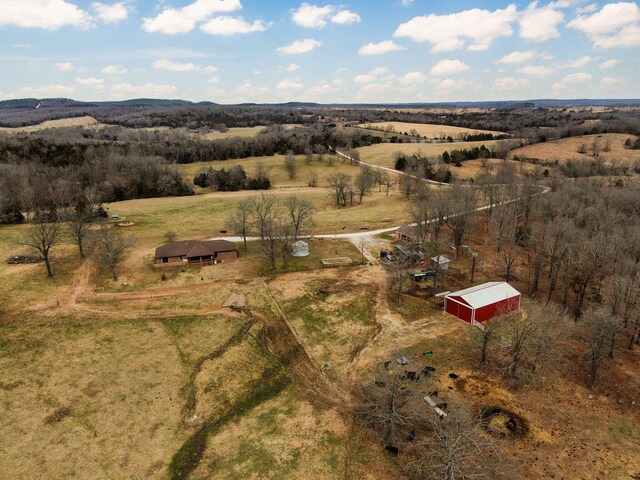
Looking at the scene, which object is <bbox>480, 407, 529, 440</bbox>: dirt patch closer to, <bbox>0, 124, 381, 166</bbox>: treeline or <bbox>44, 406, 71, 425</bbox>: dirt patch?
<bbox>44, 406, 71, 425</bbox>: dirt patch

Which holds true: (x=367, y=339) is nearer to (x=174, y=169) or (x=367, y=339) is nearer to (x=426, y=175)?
(x=426, y=175)

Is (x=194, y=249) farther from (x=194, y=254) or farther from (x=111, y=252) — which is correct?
(x=111, y=252)

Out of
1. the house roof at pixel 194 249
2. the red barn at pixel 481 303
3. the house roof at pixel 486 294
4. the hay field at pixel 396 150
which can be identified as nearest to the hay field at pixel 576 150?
the hay field at pixel 396 150

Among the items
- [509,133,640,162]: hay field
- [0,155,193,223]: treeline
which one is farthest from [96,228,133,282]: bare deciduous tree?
[509,133,640,162]: hay field

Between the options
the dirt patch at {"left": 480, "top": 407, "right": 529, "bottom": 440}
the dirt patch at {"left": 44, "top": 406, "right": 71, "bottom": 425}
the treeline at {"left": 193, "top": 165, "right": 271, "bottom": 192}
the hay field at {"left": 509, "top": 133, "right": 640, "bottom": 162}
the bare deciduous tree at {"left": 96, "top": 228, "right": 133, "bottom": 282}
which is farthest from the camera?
the hay field at {"left": 509, "top": 133, "right": 640, "bottom": 162}

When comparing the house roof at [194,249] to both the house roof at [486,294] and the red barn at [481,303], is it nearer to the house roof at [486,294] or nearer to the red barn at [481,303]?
the red barn at [481,303]
